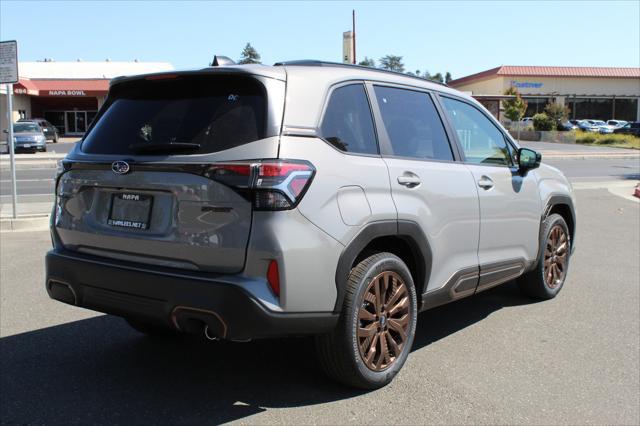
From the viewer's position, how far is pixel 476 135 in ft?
16.8

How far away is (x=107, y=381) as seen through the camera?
12.9 feet

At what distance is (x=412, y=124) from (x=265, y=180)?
60.9 inches

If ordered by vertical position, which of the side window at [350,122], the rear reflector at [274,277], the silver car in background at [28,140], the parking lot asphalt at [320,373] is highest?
the silver car in background at [28,140]

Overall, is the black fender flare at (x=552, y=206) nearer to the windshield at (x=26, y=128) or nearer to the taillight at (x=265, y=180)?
the taillight at (x=265, y=180)

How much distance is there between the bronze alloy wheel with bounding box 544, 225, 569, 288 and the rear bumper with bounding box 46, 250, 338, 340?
323 centimetres

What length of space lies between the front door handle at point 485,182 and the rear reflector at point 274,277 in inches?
84.6

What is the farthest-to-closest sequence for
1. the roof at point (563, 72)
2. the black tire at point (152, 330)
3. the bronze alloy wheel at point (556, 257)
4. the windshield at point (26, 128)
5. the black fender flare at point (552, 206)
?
1. the roof at point (563, 72)
2. the windshield at point (26, 128)
3. the bronze alloy wheel at point (556, 257)
4. the black fender flare at point (552, 206)
5. the black tire at point (152, 330)

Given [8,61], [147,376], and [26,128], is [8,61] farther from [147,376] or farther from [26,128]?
[26,128]

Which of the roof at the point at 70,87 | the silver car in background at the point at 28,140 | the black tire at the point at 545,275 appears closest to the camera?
the black tire at the point at 545,275

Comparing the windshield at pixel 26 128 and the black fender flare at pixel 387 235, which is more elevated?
the windshield at pixel 26 128

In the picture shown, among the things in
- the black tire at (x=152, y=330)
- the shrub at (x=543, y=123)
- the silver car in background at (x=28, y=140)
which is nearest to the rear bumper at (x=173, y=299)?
the black tire at (x=152, y=330)

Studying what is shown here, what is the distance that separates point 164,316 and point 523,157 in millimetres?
3449

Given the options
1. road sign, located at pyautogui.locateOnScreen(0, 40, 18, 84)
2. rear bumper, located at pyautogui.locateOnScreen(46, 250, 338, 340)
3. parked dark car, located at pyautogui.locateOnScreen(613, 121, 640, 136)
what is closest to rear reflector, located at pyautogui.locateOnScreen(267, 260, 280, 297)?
rear bumper, located at pyautogui.locateOnScreen(46, 250, 338, 340)

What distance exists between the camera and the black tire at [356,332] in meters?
3.51
